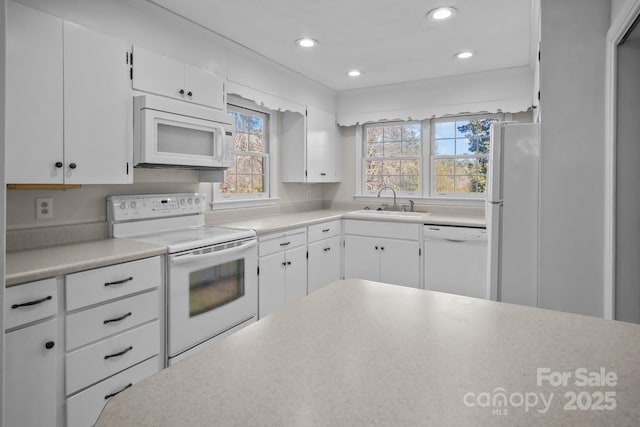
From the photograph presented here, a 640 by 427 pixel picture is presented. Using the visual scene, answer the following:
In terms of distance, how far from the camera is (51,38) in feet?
6.22

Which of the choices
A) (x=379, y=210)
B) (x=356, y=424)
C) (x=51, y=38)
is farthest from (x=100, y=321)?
(x=379, y=210)

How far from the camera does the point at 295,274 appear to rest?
11.2 ft

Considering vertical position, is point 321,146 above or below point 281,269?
above

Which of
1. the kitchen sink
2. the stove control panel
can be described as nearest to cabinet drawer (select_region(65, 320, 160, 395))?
the stove control panel

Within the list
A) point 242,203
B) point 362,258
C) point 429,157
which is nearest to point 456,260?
point 362,258

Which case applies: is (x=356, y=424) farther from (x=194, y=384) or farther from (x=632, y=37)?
(x=632, y=37)

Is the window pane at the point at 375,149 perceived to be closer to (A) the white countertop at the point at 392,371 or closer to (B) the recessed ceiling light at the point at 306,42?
(B) the recessed ceiling light at the point at 306,42

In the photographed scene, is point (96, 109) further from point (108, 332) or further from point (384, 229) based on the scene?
point (384, 229)

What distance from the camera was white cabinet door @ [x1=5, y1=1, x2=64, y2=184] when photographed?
5.78ft

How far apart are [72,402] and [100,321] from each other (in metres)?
0.36

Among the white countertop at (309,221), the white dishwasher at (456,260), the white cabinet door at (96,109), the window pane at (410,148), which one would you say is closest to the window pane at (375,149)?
the window pane at (410,148)

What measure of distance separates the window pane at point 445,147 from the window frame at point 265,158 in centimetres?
189

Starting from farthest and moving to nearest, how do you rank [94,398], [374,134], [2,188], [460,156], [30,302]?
[374,134] < [460,156] < [94,398] < [30,302] < [2,188]

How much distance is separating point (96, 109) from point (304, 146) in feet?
7.54
